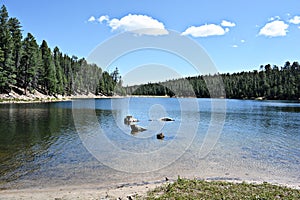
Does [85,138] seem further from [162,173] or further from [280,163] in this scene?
[280,163]

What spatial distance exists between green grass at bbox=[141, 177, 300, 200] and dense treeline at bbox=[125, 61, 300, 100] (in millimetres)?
125913

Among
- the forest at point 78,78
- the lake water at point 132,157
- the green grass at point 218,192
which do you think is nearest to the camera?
the green grass at point 218,192

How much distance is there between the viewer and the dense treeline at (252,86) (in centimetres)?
14412

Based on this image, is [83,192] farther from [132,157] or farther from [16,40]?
[16,40]

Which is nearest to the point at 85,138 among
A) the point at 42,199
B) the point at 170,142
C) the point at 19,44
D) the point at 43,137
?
the point at 43,137

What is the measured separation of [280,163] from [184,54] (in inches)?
414

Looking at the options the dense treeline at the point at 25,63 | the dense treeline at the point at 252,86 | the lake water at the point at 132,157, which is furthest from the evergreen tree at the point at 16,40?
the dense treeline at the point at 252,86

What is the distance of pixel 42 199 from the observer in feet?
32.5

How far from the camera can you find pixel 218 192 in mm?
9562

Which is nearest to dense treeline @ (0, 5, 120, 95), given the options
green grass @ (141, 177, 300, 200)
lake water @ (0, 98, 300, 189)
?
lake water @ (0, 98, 300, 189)

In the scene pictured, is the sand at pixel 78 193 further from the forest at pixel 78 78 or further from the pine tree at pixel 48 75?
the pine tree at pixel 48 75

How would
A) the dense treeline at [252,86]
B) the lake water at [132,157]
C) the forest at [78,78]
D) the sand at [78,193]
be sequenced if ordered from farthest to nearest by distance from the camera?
the dense treeline at [252,86] < the forest at [78,78] < the lake water at [132,157] < the sand at [78,193]

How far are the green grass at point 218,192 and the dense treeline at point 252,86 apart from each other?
126 meters

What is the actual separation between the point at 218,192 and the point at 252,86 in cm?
17112
